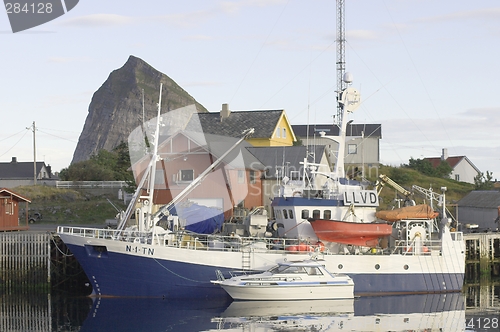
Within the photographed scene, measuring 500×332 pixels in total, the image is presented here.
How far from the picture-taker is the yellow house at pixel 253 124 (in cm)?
5312

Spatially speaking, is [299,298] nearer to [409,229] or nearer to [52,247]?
[409,229]

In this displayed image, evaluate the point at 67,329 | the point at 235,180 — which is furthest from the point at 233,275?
the point at 235,180

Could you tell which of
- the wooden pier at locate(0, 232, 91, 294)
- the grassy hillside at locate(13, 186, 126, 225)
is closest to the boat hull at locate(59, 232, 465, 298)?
the wooden pier at locate(0, 232, 91, 294)

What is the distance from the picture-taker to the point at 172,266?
99.8ft

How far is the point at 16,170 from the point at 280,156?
38.3 metres

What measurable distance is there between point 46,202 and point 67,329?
2986 centimetres

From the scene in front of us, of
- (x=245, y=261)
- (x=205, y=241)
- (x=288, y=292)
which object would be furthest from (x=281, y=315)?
(x=205, y=241)

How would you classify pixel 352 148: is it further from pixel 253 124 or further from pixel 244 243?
pixel 244 243

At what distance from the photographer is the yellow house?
5312cm

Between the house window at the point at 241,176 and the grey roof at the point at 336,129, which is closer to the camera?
the house window at the point at 241,176

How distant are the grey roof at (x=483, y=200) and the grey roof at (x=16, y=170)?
42.9 meters

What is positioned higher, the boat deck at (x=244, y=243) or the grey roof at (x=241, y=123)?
the grey roof at (x=241, y=123)

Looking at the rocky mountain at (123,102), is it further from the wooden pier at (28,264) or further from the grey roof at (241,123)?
the wooden pier at (28,264)

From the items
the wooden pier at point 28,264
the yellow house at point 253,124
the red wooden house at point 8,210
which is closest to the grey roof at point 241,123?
the yellow house at point 253,124
